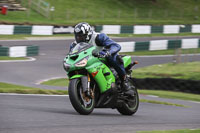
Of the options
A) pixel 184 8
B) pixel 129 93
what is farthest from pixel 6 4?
pixel 129 93

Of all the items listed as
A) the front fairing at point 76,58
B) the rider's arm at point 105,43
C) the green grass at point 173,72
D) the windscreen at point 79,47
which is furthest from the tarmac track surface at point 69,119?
the green grass at point 173,72

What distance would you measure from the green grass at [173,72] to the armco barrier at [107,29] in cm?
493

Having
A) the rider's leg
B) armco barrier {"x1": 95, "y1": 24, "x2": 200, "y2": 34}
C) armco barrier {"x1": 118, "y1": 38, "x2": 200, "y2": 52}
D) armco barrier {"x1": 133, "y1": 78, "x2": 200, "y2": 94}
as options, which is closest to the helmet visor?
the rider's leg

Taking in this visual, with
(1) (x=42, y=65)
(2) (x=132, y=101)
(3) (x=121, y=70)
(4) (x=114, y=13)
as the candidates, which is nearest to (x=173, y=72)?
(1) (x=42, y=65)

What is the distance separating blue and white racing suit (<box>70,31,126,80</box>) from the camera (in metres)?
7.73

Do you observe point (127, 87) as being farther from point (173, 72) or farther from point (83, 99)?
point (173, 72)

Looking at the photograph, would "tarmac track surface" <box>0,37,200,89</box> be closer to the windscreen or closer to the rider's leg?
the rider's leg

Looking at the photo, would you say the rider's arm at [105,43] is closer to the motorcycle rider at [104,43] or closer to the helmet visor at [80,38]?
the motorcycle rider at [104,43]

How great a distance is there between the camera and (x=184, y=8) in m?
41.3

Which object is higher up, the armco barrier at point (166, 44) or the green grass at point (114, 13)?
the green grass at point (114, 13)

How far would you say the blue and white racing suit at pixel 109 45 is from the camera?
25.3 ft

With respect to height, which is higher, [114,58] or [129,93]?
[114,58]

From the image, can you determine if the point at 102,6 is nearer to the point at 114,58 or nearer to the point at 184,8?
the point at 184,8

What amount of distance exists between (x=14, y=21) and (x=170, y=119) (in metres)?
21.1
